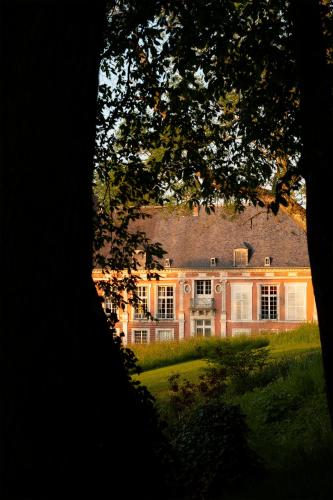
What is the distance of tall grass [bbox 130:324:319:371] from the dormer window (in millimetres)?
19258

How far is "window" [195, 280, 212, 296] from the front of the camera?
46.2 metres

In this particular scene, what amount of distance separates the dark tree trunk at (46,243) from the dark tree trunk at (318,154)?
7.18 ft

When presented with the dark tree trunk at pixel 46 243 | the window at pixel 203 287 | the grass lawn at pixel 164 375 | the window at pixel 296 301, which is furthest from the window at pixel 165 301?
the dark tree trunk at pixel 46 243

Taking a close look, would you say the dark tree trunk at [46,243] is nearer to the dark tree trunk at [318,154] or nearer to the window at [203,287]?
the dark tree trunk at [318,154]

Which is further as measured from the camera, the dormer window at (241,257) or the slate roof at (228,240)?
the dormer window at (241,257)

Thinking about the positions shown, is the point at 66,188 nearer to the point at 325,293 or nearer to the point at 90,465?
the point at 90,465

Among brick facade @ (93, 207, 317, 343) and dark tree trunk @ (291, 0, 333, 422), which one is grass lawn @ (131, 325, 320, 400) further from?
brick facade @ (93, 207, 317, 343)

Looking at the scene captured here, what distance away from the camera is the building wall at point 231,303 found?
4512 centimetres

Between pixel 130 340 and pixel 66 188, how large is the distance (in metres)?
43.7

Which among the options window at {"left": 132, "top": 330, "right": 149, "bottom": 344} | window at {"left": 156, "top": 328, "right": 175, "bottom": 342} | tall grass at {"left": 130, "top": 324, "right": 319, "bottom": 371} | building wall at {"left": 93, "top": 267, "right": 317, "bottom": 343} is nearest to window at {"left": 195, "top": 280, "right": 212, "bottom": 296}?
building wall at {"left": 93, "top": 267, "right": 317, "bottom": 343}

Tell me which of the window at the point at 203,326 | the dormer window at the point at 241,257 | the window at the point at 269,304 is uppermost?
the dormer window at the point at 241,257

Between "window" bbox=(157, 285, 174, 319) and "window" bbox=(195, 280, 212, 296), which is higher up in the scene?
"window" bbox=(195, 280, 212, 296)

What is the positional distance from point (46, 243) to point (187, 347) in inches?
885

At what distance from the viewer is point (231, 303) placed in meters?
45.8
